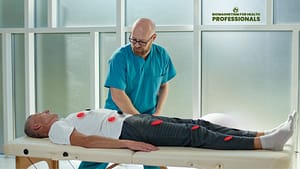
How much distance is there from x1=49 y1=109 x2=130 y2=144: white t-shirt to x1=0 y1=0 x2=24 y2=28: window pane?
5.92 ft

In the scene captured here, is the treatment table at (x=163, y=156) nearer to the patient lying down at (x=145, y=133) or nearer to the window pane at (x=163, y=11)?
the patient lying down at (x=145, y=133)

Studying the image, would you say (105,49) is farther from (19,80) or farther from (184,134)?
(184,134)

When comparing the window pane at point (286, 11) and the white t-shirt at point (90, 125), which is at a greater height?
the window pane at point (286, 11)

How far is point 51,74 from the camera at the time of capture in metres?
4.07

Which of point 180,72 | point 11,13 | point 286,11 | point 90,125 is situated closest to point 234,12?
point 286,11

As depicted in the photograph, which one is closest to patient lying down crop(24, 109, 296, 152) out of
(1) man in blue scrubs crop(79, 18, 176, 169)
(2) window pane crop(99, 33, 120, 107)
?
(1) man in blue scrubs crop(79, 18, 176, 169)

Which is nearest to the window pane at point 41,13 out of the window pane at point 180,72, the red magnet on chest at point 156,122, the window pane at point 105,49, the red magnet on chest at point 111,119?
the window pane at point 105,49

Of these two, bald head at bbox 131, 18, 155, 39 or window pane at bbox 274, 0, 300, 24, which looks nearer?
bald head at bbox 131, 18, 155, 39

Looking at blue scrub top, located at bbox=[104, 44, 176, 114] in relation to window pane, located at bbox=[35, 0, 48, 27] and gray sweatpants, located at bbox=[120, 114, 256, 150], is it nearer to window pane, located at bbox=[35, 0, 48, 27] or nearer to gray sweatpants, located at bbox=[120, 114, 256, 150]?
gray sweatpants, located at bbox=[120, 114, 256, 150]

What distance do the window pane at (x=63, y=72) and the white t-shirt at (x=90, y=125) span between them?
1414mm

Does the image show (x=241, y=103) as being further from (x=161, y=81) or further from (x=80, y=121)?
(x=80, y=121)

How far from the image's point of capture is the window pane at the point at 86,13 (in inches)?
150

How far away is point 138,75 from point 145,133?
Result: 0.53 metres

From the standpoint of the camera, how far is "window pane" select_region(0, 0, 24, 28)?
4.06 meters
